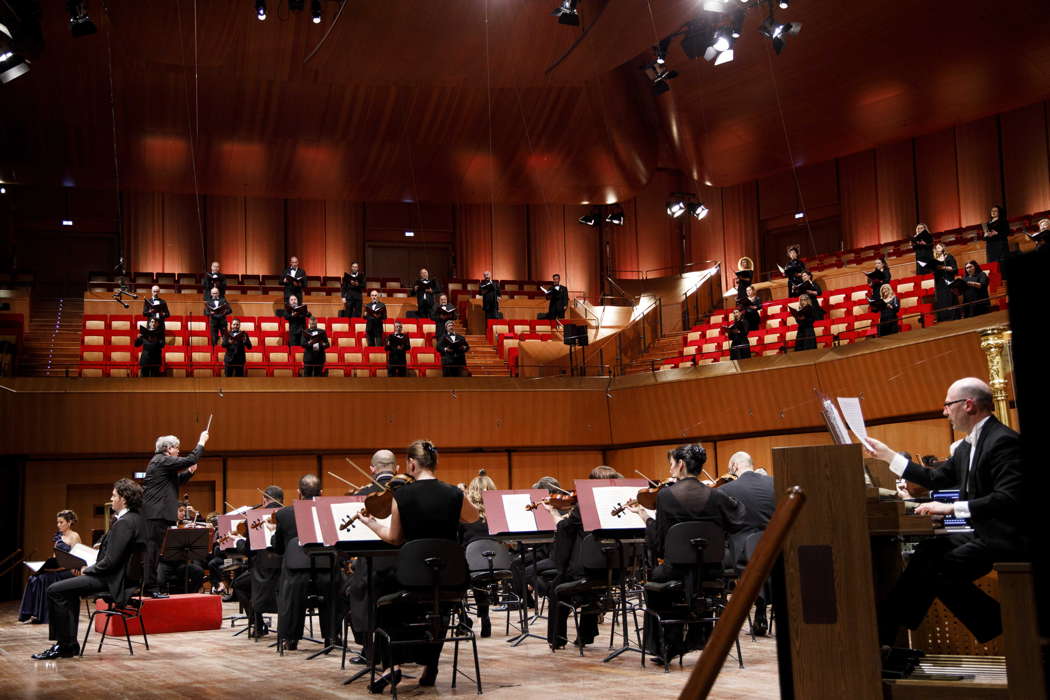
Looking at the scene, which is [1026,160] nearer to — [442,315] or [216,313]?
[442,315]

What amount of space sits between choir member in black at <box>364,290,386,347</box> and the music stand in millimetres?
5598

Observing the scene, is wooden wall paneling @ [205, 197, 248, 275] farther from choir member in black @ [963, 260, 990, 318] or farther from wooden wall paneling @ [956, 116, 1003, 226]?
choir member in black @ [963, 260, 990, 318]

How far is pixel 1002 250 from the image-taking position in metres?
13.9

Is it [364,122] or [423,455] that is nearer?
[423,455]

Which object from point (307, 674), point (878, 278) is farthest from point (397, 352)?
point (307, 674)

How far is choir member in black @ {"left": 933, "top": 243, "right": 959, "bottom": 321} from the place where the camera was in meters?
12.7

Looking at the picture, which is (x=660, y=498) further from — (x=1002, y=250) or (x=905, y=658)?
(x=1002, y=250)

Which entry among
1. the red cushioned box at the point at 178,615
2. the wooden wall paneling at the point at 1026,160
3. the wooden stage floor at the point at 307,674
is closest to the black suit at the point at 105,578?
the wooden stage floor at the point at 307,674

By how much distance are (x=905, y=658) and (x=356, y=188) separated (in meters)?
18.4

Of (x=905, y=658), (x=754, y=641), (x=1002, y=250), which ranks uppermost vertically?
(x=1002, y=250)

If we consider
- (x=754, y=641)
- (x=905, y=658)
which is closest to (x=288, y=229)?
(x=754, y=641)

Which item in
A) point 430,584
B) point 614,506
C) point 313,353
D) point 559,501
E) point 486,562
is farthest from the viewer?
point 313,353

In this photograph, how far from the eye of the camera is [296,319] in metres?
16.1

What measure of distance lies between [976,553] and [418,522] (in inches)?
117
